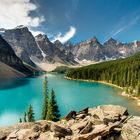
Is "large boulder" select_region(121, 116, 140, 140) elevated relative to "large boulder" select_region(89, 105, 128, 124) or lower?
lower

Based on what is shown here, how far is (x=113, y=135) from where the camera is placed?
1126 inches

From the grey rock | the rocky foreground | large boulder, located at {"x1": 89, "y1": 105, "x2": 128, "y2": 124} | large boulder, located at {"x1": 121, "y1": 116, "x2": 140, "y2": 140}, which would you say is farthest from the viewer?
large boulder, located at {"x1": 89, "y1": 105, "x2": 128, "y2": 124}

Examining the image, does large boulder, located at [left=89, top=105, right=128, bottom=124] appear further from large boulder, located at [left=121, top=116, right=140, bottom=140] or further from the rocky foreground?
large boulder, located at [left=121, top=116, right=140, bottom=140]

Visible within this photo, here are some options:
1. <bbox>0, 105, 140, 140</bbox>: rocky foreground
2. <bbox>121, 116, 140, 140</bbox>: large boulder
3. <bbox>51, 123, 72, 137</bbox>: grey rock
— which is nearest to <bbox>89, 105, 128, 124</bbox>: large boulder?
<bbox>0, 105, 140, 140</bbox>: rocky foreground

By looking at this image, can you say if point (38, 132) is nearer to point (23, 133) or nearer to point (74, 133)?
point (23, 133)

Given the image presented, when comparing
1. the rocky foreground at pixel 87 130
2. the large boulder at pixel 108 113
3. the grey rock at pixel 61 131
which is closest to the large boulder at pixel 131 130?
the rocky foreground at pixel 87 130

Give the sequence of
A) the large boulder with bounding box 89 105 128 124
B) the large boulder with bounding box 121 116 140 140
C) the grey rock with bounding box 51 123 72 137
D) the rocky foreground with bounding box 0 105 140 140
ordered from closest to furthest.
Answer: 1. the large boulder with bounding box 121 116 140 140
2. the rocky foreground with bounding box 0 105 140 140
3. the grey rock with bounding box 51 123 72 137
4. the large boulder with bounding box 89 105 128 124

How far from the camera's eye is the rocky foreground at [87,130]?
92.9 feet

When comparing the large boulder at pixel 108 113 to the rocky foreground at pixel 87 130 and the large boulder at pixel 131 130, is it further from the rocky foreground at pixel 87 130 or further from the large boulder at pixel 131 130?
the large boulder at pixel 131 130

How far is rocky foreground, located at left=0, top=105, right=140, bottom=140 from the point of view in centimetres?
2833

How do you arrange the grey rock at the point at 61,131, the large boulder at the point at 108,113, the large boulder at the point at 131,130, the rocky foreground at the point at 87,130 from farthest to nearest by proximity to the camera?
the large boulder at the point at 108,113 < the grey rock at the point at 61,131 < the rocky foreground at the point at 87,130 < the large boulder at the point at 131,130

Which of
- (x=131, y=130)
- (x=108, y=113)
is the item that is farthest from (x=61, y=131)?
(x=108, y=113)

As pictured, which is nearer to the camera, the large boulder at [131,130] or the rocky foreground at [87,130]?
the large boulder at [131,130]

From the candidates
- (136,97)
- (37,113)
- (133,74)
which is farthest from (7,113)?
(133,74)
